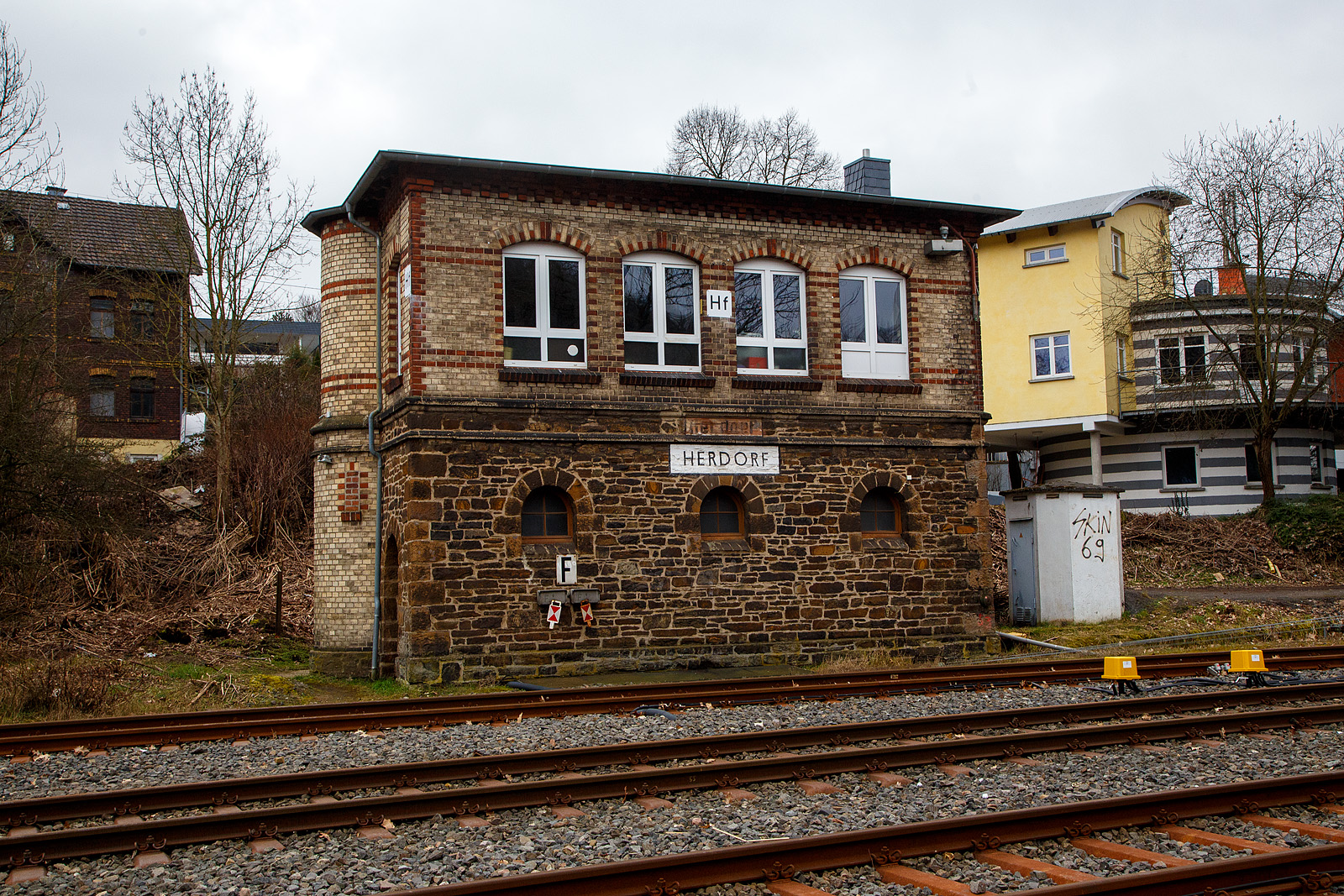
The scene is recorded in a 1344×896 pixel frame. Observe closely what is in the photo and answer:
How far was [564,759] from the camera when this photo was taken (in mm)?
7961

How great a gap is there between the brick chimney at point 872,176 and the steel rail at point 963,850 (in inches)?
598

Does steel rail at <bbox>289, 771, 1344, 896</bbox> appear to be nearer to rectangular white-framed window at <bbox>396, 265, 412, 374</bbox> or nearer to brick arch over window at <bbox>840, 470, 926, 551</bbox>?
brick arch over window at <bbox>840, 470, 926, 551</bbox>

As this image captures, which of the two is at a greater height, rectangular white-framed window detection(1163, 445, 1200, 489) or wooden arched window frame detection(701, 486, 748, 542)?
rectangular white-framed window detection(1163, 445, 1200, 489)

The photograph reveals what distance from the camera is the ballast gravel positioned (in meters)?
5.56

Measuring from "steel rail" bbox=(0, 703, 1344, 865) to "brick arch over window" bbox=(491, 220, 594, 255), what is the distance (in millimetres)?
8864

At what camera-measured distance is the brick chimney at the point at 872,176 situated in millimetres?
20234

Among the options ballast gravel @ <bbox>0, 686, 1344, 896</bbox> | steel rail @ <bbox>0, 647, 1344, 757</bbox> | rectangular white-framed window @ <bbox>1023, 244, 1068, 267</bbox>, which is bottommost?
ballast gravel @ <bbox>0, 686, 1344, 896</bbox>

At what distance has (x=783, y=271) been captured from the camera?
54.3ft

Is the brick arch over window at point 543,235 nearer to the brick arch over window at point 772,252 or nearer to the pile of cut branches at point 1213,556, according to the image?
the brick arch over window at point 772,252

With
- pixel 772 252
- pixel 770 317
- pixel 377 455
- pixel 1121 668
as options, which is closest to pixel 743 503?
pixel 770 317

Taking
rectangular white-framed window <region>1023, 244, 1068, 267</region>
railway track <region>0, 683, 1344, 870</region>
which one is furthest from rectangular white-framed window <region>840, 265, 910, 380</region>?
rectangular white-framed window <region>1023, 244, 1068, 267</region>

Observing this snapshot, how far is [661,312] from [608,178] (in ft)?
6.68

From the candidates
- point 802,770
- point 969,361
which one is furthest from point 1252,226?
point 802,770

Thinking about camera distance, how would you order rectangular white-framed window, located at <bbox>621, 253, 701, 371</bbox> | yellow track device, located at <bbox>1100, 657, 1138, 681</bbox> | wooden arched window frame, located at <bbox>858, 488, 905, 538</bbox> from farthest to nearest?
wooden arched window frame, located at <bbox>858, 488, 905, 538</bbox> → rectangular white-framed window, located at <bbox>621, 253, 701, 371</bbox> → yellow track device, located at <bbox>1100, 657, 1138, 681</bbox>
